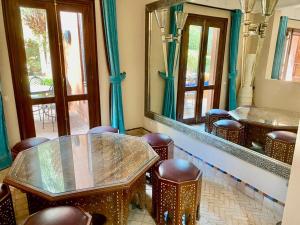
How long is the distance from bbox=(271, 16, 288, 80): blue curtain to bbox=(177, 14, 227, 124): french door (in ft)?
2.07

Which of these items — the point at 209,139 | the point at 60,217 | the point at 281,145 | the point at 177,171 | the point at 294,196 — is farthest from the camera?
the point at 209,139

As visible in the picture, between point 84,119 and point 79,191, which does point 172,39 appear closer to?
point 84,119

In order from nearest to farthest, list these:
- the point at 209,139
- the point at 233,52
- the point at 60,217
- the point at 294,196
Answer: the point at 60,217
the point at 294,196
the point at 233,52
the point at 209,139

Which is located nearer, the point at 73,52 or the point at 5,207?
the point at 5,207

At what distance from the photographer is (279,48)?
1.86 m

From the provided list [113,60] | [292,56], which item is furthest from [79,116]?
[292,56]

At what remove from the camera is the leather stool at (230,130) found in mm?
2248

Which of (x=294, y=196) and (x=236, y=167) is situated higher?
(x=294, y=196)

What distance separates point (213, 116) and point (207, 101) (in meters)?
0.22

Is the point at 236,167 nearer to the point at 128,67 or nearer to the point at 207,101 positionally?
the point at 207,101

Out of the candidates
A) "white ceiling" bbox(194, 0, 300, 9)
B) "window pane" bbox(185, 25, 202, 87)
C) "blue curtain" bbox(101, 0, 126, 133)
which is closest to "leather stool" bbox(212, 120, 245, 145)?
"window pane" bbox(185, 25, 202, 87)

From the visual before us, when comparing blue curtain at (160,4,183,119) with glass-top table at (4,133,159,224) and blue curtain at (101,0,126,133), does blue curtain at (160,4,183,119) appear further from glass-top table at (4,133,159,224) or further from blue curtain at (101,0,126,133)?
glass-top table at (4,133,159,224)

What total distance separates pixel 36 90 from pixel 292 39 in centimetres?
285

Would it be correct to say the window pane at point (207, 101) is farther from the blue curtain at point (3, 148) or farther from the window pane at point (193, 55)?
the blue curtain at point (3, 148)
